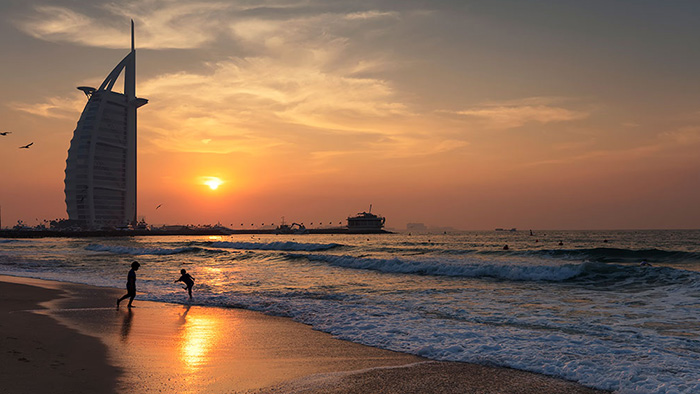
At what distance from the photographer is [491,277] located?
30641 millimetres

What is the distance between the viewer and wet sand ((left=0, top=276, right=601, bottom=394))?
326 inches

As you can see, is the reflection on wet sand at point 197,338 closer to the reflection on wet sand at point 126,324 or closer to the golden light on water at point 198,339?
the golden light on water at point 198,339

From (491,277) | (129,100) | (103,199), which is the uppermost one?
(129,100)

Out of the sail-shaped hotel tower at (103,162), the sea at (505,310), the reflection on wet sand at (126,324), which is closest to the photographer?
the sea at (505,310)

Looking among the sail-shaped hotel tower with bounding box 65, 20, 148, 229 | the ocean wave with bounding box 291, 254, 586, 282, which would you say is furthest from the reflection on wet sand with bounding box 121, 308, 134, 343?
the sail-shaped hotel tower with bounding box 65, 20, 148, 229

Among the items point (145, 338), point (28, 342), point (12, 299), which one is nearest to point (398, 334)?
point (145, 338)

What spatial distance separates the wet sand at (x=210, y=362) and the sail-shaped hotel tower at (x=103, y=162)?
182333 mm

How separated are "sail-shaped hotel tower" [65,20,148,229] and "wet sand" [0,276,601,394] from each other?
182m

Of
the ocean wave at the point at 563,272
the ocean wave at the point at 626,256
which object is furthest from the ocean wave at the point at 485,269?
the ocean wave at the point at 626,256

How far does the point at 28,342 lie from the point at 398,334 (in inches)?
354

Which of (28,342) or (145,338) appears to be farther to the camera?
(145,338)

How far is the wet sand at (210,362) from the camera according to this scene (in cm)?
829

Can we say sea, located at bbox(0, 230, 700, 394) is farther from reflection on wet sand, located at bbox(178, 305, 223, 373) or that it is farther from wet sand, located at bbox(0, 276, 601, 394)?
reflection on wet sand, located at bbox(178, 305, 223, 373)

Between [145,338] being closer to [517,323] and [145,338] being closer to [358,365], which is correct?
[358,365]
